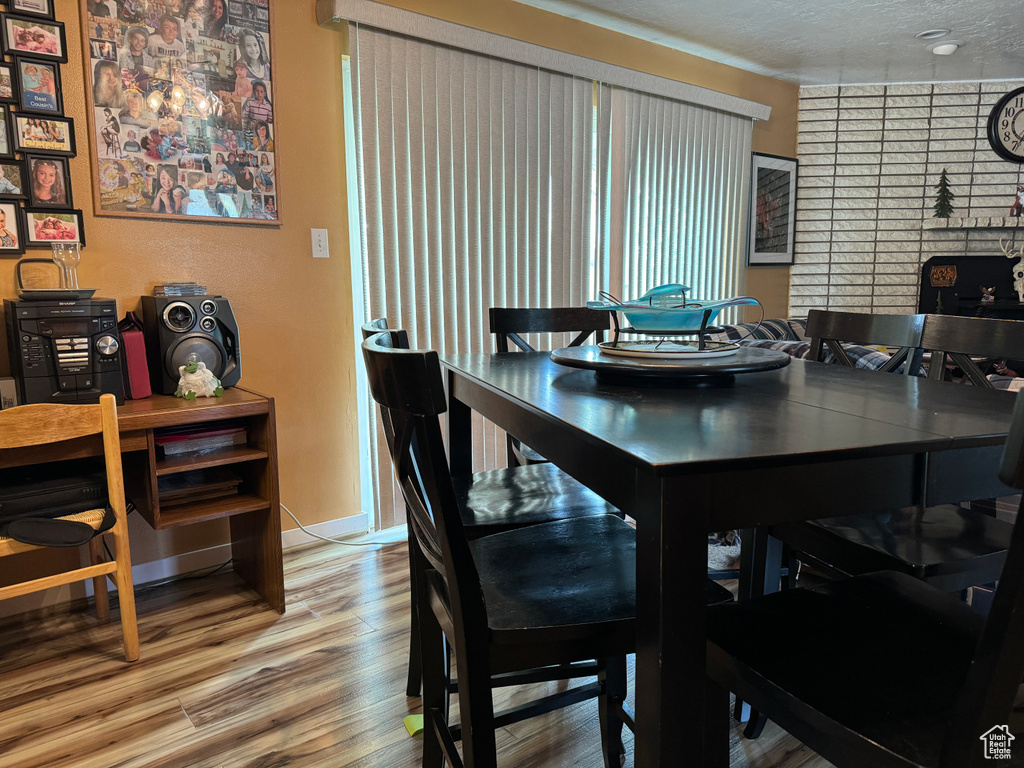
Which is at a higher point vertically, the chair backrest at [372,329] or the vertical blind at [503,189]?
the vertical blind at [503,189]

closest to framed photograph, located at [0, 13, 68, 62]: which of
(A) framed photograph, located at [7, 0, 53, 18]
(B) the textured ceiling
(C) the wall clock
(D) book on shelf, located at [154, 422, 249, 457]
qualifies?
(A) framed photograph, located at [7, 0, 53, 18]

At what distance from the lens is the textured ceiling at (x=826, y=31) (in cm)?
329

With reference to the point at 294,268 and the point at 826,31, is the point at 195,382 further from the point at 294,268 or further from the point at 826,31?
the point at 826,31

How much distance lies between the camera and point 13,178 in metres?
2.05

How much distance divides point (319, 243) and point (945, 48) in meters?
3.81

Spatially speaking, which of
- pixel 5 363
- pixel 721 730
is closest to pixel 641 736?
pixel 721 730

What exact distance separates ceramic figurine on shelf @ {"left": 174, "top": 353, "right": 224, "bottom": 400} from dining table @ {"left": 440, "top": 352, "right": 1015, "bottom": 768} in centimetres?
153

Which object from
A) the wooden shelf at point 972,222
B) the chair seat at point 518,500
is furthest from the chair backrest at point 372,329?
the wooden shelf at point 972,222

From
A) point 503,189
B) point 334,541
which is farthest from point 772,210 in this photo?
point 334,541

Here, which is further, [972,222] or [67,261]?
[972,222]

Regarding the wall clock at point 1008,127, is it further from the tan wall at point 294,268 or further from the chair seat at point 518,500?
the chair seat at point 518,500

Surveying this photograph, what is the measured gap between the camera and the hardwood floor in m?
1.51

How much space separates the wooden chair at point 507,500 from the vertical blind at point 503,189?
1275 mm

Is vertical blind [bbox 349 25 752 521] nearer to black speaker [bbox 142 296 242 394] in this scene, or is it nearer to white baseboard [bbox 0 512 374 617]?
white baseboard [bbox 0 512 374 617]
